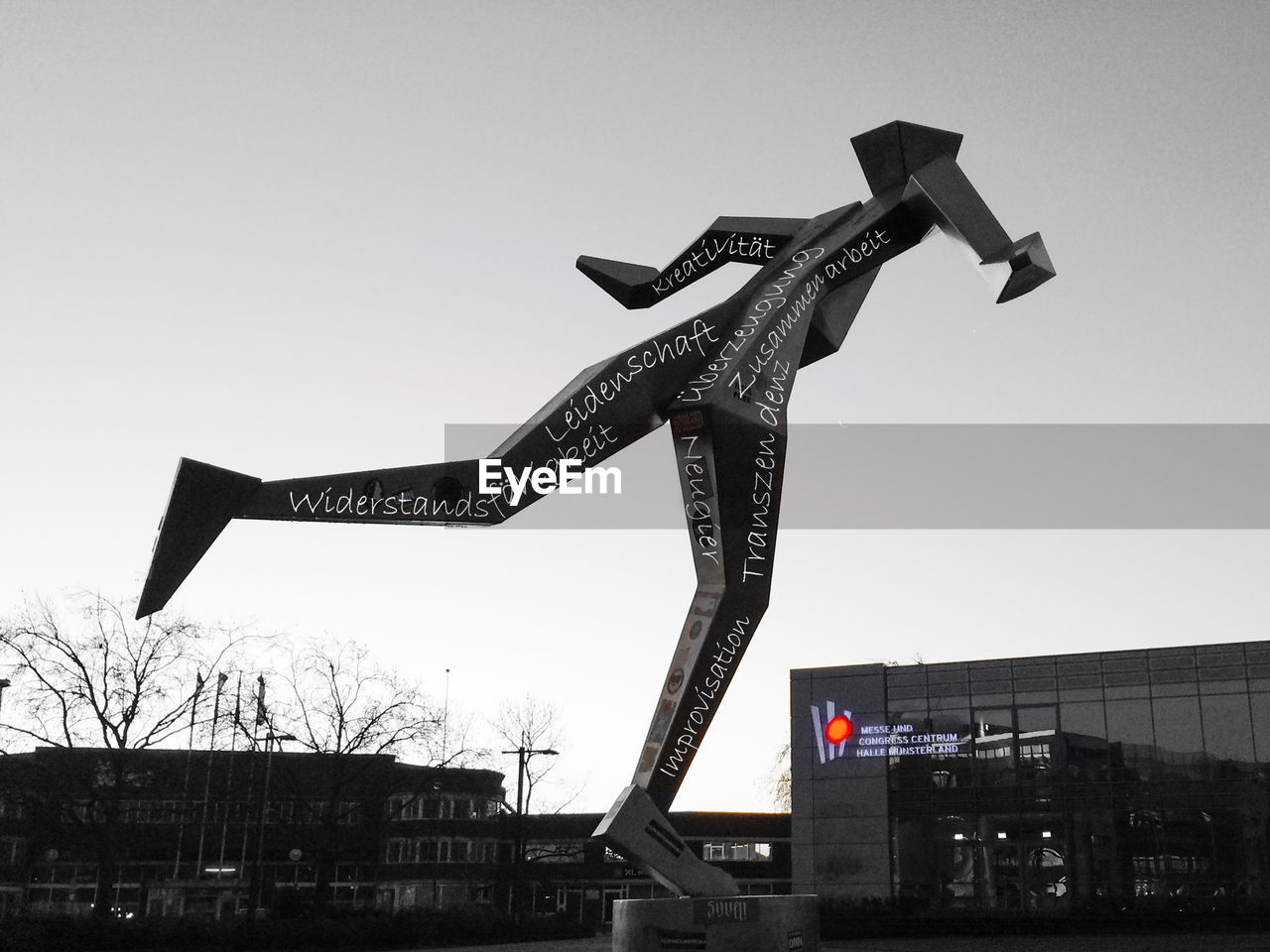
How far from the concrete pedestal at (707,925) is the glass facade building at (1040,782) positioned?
3166 cm

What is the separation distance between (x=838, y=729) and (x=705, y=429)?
117 ft

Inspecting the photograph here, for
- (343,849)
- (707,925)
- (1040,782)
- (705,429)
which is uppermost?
(705,429)

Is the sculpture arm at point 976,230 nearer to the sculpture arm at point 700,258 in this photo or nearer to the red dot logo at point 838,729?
the sculpture arm at point 700,258

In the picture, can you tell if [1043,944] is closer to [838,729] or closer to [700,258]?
[838,729]

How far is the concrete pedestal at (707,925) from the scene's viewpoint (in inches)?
358

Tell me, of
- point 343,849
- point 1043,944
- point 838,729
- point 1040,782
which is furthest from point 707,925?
point 838,729

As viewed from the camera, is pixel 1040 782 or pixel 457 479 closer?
pixel 457 479

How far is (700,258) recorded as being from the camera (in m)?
12.2

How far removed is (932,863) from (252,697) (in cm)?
2401

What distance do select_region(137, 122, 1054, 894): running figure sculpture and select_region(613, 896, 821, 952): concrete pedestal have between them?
9.6 inches

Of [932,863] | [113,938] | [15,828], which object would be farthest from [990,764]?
[15,828]

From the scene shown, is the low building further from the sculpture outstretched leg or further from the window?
the sculpture outstretched leg

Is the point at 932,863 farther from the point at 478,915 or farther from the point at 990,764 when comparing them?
the point at 478,915

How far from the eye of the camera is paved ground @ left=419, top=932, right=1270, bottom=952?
93.0 feet
